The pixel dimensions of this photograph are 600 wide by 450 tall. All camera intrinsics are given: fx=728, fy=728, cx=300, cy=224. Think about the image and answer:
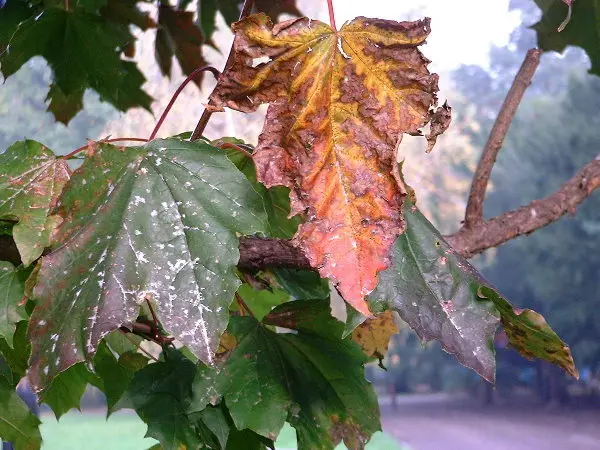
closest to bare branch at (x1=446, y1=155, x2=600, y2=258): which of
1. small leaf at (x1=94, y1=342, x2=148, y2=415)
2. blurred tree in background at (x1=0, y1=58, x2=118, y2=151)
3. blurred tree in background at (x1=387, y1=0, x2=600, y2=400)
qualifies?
small leaf at (x1=94, y1=342, x2=148, y2=415)

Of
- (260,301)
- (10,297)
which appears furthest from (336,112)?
(260,301)

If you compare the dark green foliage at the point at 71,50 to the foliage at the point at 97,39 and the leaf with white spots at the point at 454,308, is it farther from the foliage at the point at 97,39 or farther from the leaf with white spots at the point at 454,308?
the leaf with white spots at the point at 454,308

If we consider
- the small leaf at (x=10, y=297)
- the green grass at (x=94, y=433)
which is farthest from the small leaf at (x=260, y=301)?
the green grass at (x=94, y=433)

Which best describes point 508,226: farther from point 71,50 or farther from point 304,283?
point 71,50

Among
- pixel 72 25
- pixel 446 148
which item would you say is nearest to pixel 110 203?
pixel 72 25

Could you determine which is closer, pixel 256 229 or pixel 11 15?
pixel 256 229

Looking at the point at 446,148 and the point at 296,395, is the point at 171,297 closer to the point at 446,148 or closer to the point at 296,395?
the point at 296,395
